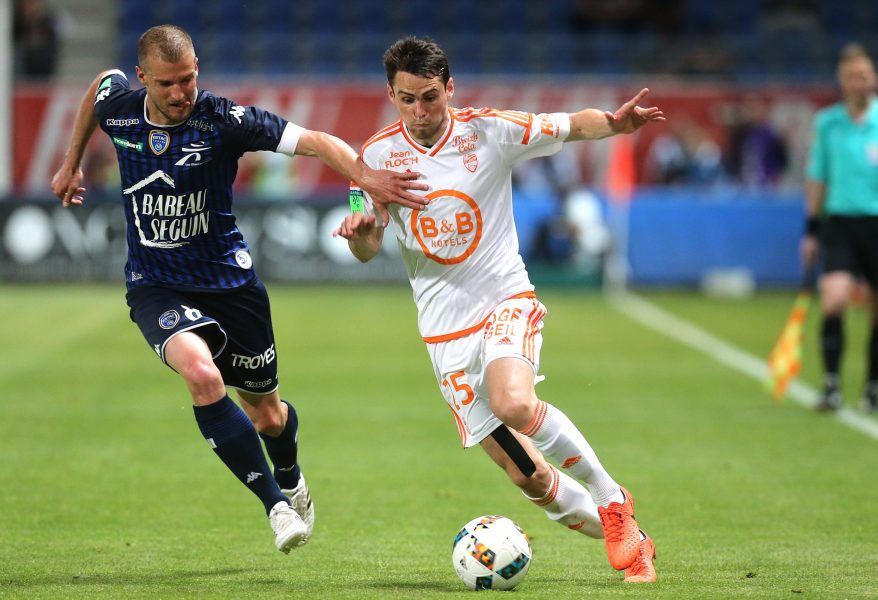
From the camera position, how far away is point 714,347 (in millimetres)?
15375

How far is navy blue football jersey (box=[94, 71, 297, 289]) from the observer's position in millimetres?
6164

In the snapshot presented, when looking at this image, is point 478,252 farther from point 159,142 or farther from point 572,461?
point 159,142

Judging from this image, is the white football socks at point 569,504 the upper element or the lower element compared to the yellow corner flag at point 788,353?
upper

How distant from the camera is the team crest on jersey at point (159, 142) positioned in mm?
6152

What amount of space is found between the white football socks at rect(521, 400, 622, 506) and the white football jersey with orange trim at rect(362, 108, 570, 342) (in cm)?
57

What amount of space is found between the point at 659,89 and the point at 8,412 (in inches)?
681

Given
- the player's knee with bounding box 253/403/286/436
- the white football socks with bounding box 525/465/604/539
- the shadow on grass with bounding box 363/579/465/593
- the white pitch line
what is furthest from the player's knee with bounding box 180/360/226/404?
the white pitch line

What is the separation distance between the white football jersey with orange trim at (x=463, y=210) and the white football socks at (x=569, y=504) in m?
0.76

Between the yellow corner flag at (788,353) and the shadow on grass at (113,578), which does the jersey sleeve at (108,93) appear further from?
the yellow corner flag at (788,353)

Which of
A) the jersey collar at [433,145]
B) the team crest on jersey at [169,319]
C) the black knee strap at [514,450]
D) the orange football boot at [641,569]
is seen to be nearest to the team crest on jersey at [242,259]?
the team crest on jersey at [169,319]

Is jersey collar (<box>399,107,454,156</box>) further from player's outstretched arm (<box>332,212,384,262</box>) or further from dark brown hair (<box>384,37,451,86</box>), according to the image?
player's outstretched arm (<box>332,212,384,262</box>)

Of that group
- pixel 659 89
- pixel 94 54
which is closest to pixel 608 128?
pixel 659 89

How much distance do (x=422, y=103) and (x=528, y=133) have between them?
501 millimetres

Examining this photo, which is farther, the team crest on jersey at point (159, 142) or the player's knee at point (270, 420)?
the player's knee at point (270, 420)
